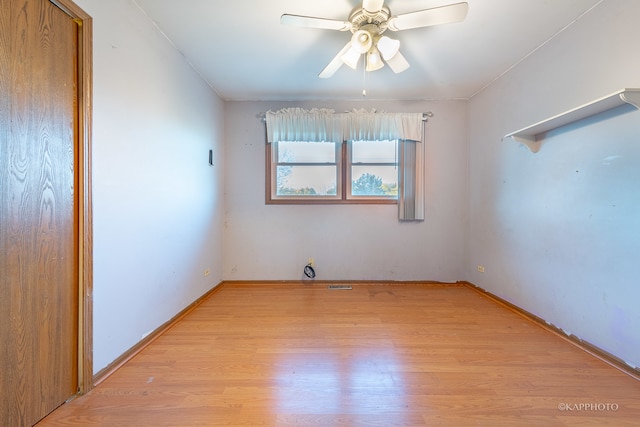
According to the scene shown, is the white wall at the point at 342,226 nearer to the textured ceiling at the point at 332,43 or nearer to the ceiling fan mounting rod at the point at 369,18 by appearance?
the textured ceiling at the point at 332,43

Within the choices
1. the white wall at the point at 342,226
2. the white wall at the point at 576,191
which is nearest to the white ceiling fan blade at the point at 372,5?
the white wall at the point at 576,191

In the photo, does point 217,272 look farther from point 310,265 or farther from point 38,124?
point 38,124

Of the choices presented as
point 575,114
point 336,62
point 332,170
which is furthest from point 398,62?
point 332,170

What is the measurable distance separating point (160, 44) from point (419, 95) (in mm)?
2763

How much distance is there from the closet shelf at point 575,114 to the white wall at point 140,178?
9.23ft

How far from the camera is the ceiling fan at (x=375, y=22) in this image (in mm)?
1531

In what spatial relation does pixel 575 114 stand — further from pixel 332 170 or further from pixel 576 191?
pixel 332 170

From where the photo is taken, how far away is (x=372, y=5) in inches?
62.0

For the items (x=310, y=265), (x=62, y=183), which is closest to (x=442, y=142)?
(x=310, y=265)

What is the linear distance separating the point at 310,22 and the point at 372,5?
0.40 metres

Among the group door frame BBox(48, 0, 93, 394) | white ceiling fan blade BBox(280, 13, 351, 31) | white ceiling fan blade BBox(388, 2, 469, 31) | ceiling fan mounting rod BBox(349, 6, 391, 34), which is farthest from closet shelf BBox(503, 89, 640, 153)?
door frame BBox(48, 0, 93, 394)

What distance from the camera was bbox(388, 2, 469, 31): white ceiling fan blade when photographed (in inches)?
58.4

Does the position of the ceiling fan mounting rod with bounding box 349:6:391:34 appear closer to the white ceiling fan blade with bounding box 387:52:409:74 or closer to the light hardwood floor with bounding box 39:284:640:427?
the white ceiling fan blade with bounding box 387:52:409:74

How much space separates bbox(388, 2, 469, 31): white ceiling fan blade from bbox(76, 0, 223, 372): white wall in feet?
5.74
